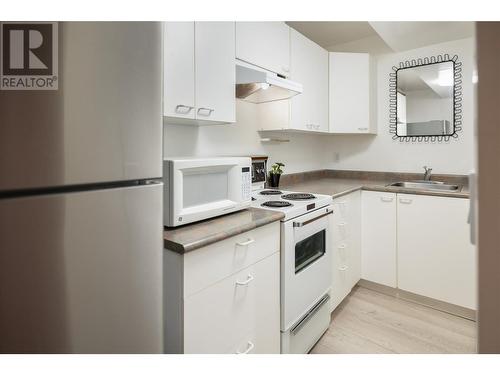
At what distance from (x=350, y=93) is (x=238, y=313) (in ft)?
7.58

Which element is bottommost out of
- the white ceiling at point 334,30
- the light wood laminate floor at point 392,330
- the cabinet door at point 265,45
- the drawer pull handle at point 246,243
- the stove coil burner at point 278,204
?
the light wood laminate floor at point 392,330

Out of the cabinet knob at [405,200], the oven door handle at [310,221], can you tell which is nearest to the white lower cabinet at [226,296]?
the oven door handle at [310,221]

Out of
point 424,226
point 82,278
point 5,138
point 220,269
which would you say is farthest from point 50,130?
point 424,226

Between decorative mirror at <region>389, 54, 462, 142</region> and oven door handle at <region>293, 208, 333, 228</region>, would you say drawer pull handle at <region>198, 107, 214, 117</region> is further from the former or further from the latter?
decorative mirror at <region>389, 54, 462, 142</region>

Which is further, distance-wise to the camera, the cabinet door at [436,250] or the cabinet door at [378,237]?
the cabinet door at [378,237]

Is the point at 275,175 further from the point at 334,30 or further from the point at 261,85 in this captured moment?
the point at 334,30

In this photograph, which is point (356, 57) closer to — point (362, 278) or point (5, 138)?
point (362, 278)

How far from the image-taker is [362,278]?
258 centimetres

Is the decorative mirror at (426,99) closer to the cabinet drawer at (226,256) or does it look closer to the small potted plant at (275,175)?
the small potted plant at (275,175)

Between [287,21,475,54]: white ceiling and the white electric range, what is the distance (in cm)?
159

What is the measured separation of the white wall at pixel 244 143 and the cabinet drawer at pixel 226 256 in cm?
79

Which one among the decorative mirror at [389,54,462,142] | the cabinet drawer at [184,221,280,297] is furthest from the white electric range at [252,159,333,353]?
the decorative mirror at [389,54,462,142]

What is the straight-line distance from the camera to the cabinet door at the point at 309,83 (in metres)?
2.28

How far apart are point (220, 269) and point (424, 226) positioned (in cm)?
179
